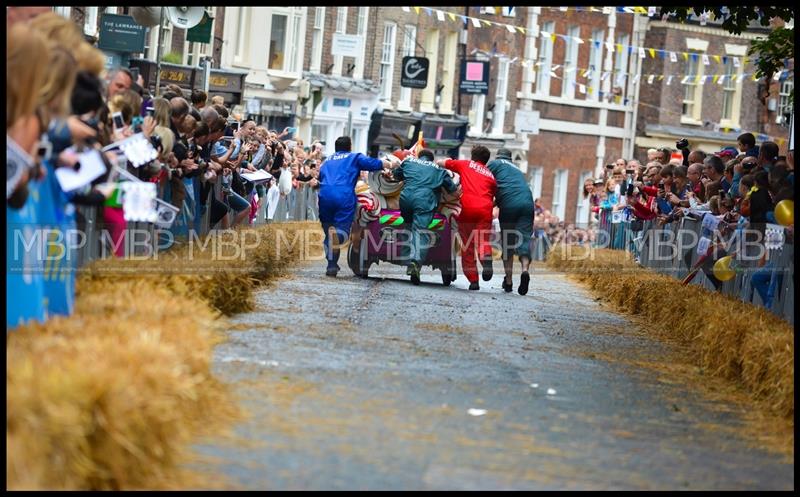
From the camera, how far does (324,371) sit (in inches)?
451

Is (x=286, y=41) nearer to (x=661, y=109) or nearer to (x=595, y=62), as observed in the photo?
(x=595, y=62)

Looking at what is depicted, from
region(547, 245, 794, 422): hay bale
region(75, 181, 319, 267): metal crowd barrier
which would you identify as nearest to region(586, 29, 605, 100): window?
region(547, 245, 794, 422): hay bale

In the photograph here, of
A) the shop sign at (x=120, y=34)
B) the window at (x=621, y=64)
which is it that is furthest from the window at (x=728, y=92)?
the shop sign at (x=120, y=34)

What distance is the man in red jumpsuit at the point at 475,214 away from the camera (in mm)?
22156

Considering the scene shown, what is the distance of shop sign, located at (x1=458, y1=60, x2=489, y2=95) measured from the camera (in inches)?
2185

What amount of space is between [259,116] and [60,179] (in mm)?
35100

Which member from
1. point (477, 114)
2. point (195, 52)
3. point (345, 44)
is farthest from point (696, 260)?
point (477, 114)

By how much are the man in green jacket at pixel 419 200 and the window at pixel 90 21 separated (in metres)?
12.8

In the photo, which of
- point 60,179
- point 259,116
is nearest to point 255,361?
point 60,179

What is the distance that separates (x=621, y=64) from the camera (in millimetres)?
62875

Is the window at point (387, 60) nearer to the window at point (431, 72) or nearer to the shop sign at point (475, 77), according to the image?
the window at point (431, 72)

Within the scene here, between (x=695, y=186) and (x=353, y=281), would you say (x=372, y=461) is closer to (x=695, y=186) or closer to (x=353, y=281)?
(x=353, y=281)

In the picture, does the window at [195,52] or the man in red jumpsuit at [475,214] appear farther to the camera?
the window at [195,52]

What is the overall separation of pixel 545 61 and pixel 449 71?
5052 mm
